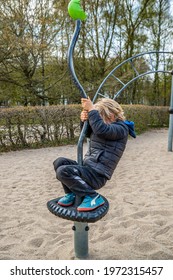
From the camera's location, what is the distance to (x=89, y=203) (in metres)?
1.82

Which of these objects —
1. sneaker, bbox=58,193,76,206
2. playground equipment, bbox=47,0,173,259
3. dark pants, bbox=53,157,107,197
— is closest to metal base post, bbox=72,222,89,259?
playground equipment, bbox=47,0,173,259

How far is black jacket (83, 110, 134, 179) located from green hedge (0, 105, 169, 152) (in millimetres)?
6760

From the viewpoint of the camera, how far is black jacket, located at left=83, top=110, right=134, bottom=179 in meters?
1.86

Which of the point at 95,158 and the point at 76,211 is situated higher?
the point at 95,158

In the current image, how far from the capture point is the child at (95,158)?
184 centimetres

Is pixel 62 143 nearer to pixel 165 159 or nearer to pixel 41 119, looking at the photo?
pixel 41 119

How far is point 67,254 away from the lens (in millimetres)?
2330

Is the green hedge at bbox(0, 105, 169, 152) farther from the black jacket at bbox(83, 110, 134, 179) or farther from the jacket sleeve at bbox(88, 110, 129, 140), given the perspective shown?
the jacket sleeve at bbox(88, 110, 129, 140)

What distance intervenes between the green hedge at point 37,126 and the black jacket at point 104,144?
6760mm

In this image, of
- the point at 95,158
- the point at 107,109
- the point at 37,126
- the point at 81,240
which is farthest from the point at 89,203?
the point at 37,126

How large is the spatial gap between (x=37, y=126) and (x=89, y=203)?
725 centimetres

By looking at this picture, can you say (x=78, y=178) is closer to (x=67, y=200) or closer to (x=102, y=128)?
(x=67, y=200)

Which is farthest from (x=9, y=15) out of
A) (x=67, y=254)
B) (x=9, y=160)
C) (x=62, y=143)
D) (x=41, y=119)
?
(x=67, y=254)

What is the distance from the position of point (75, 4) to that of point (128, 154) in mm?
5745
